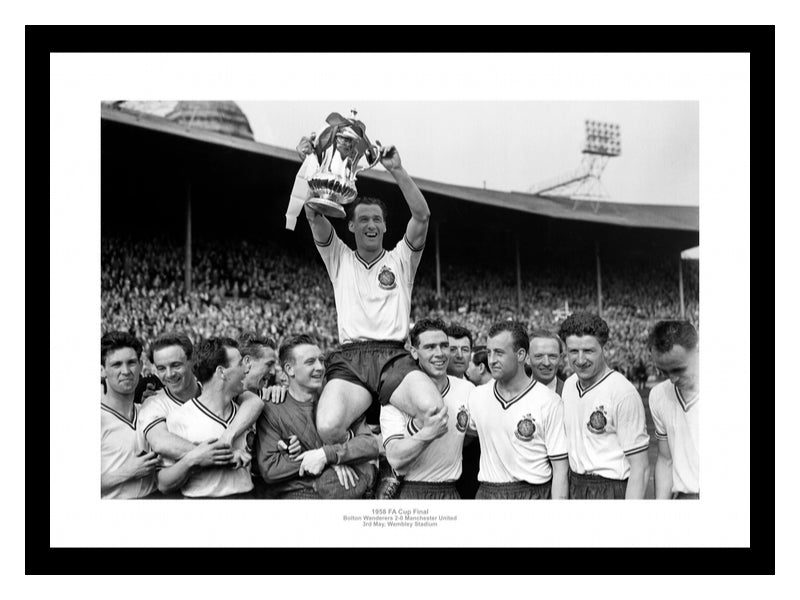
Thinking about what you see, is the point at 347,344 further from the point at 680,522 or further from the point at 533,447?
the point at 680,522

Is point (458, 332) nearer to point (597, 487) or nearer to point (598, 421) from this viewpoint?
point (598, 421)

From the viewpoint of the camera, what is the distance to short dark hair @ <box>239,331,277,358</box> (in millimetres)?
5527

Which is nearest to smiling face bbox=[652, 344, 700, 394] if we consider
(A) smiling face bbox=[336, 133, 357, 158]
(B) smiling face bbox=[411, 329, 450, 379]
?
(B) smiling face bbox=[411, 329, 450, 379]

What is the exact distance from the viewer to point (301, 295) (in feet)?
21.8

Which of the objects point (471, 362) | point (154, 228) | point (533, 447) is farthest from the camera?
point (154, 228)

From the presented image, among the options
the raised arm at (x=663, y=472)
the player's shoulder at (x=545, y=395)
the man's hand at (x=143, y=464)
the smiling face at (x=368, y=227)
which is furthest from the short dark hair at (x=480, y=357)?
the man's hand at (x=143, y=464)

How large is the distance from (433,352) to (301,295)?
4.97 ft

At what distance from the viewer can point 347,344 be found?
5.53 meters

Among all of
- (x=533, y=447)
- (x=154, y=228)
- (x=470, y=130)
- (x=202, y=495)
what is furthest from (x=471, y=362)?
(x=154, y=228)

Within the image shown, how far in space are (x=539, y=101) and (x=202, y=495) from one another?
3.35m

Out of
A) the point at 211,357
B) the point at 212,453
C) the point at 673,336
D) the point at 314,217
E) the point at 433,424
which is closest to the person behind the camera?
the point at 433,424

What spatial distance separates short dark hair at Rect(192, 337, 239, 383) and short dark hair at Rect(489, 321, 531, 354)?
166 centimetres

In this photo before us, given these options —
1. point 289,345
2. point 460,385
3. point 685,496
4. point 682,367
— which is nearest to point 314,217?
point 289,345

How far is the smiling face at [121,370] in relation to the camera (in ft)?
18.2
